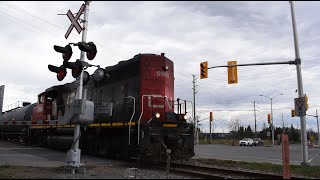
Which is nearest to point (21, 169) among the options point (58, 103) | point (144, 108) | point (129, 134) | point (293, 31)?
point (129, 134)

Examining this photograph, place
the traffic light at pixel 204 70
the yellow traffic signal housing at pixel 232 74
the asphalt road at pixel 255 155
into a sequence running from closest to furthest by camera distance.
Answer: the yellow traffic signal housing at pixel 232 74, the asphalt road at pixel 255 155, the traffic light at pixel 204 70

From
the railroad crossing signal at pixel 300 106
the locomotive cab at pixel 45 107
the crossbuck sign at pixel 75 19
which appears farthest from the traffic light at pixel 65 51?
the locomotive cab at pixel 45 107

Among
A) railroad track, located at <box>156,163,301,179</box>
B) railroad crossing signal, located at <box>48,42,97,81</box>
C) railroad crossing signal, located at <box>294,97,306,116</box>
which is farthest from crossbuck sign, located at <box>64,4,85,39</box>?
railroad crossing signal, located at <box>294,97,306,116</box>

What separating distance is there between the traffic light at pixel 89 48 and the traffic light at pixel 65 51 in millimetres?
512

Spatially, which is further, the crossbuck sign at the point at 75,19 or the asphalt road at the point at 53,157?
the asphalt road at the point at 53,157

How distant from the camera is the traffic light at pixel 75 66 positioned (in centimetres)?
1126

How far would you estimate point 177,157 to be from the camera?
13906 millimetres

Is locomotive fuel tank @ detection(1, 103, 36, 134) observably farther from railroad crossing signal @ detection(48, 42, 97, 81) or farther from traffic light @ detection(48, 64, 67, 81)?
railroad crossing signal @ detection(48, 42, 97, 81)

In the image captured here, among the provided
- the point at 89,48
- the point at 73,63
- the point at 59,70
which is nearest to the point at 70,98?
the point at 59,70

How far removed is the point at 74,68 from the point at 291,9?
37.2 feet

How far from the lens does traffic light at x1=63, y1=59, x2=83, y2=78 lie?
11.3 meters

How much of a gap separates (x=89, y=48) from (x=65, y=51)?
86 cm

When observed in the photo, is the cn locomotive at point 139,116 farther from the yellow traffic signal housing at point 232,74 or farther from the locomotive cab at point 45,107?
the yellow traffic signal housing at point 232,74

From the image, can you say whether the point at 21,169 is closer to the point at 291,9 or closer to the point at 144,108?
the point at 144,108
